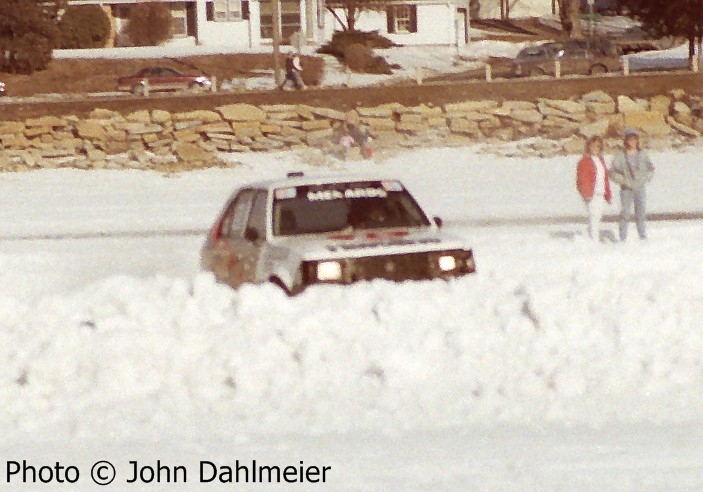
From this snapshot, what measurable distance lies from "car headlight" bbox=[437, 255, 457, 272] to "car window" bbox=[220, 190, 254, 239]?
2142mm

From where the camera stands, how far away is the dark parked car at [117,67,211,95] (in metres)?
49.3

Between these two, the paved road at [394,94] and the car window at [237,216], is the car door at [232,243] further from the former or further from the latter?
the paved road at [394,94]

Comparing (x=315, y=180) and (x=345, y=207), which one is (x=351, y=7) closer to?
(x=315, y=180)

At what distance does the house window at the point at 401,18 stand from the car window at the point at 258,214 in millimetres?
54087

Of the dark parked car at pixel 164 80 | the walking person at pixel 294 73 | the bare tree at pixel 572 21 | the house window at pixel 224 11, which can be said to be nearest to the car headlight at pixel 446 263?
the walking person at pixel 294 73

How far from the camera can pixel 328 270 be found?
11391 mm

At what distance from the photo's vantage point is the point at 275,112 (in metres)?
41.1

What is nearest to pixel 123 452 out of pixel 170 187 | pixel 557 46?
pixel 170 187

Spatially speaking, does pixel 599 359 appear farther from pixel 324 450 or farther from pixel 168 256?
pixel 168 256

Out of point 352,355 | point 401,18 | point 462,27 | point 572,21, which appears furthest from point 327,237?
point 572,21

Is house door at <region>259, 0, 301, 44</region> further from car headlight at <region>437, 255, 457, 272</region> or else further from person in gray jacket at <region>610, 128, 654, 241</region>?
car headlight at <region>437, 255, 457, 272</region>

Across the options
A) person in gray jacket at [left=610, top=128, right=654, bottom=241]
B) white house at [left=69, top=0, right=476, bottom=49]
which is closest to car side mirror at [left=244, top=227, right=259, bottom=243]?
person in gray jacket at [left=610, top=128, right=654, bottom=241]

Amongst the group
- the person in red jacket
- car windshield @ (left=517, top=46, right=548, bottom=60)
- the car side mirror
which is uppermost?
the car side mirror

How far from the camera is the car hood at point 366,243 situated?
37.6 feet
